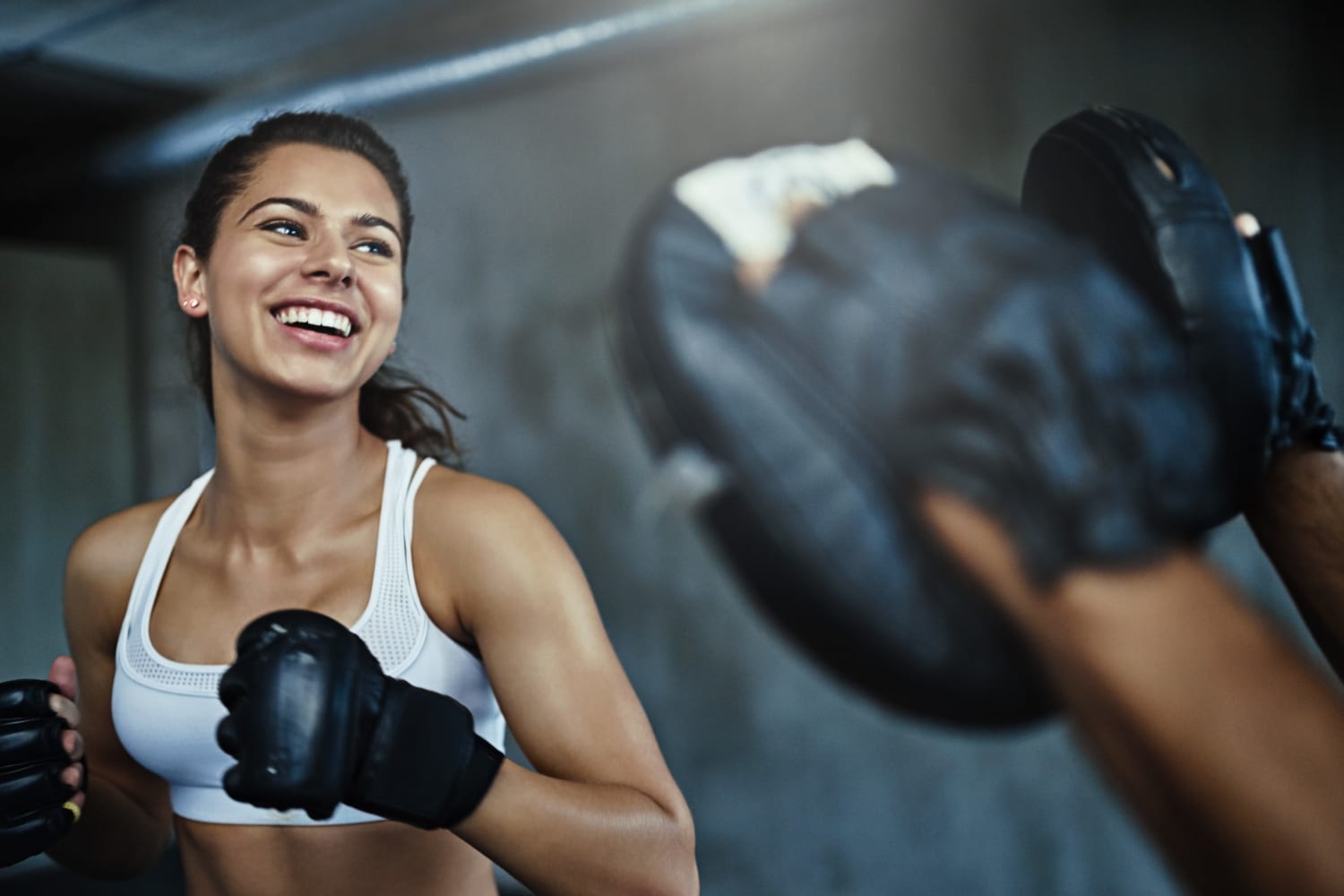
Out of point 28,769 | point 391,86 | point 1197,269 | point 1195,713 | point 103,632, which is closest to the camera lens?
point 1195,713

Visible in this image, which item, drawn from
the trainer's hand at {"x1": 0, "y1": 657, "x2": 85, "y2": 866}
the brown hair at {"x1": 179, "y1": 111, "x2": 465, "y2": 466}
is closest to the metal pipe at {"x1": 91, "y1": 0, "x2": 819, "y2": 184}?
the brown hair at {"x1": 179, "y1": 111, "x2": 465, "y2": 466}

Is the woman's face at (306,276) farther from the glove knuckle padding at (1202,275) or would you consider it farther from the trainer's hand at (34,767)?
the glove knuckle padding at (1202,275)

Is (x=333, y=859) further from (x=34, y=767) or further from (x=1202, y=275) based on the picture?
(x=1202, y=275)

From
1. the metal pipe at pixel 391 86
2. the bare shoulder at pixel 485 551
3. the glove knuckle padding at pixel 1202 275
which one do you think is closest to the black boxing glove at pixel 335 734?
the bare shoulder at pixel 485 551

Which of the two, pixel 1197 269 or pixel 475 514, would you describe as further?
pixel 475 514

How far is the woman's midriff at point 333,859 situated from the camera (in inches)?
33.3

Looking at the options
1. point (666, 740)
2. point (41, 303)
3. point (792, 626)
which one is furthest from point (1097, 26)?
point (41, 303)

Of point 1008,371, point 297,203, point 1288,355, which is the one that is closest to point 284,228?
point 297,203

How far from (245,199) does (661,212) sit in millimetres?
467

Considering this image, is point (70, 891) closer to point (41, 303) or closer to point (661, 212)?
point (41, 303)

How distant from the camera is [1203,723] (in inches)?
20.6

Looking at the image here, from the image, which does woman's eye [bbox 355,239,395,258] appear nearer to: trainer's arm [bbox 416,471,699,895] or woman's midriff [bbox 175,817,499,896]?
trainer's arm [bbox 416,471,699,895]

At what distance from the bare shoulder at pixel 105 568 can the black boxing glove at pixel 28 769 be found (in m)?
0.10

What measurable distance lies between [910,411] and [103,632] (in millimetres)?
796
